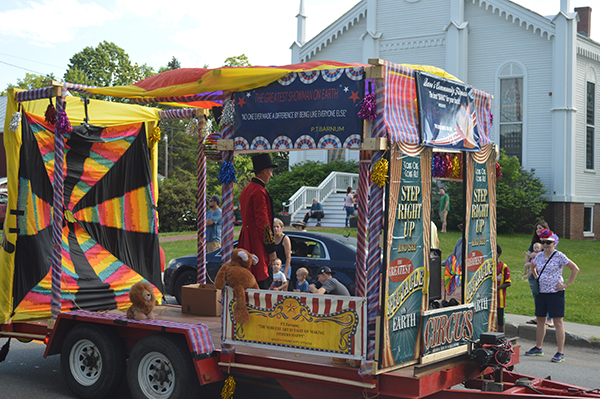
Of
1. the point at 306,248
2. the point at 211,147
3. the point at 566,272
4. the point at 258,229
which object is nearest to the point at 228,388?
the point at 258,229

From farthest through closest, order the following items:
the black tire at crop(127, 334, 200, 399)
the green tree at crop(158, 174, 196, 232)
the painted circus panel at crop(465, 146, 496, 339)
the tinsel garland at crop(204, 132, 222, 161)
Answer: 1. the green tree at crop(158, 174, 196, 232)
2. the tinsel garland at crop(204, 132, 222, 161)
3. the painted circus panel at crop(465, 146, 496, 339)
4. the black tire at crop(127, 334, 200, 399)

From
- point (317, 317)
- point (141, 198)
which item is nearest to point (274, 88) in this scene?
point (317, 317)

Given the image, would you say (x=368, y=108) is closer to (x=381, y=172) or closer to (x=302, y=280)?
(x=381, y=172)

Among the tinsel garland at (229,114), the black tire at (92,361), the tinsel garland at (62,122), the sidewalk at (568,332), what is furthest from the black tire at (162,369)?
the sidewalk at (568,332)

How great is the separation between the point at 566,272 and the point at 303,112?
43.4ft

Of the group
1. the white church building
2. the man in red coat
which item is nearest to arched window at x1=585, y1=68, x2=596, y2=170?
the white church building

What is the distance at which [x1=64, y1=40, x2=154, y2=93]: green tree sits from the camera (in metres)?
64.9

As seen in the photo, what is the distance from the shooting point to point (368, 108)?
5047 millimetres

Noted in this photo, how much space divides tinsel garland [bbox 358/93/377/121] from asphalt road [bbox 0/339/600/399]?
2.58 meters

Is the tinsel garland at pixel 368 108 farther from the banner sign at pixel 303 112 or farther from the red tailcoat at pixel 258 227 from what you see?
the red tailcoat at pixel 258 227

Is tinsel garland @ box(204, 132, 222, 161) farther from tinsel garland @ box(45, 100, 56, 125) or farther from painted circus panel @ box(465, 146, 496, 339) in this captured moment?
painted circus panel @ box(465, 146, 496, 339)

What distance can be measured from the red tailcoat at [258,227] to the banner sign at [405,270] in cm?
164

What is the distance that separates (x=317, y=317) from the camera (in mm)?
5152

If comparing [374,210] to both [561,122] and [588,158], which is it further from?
[588,158]
